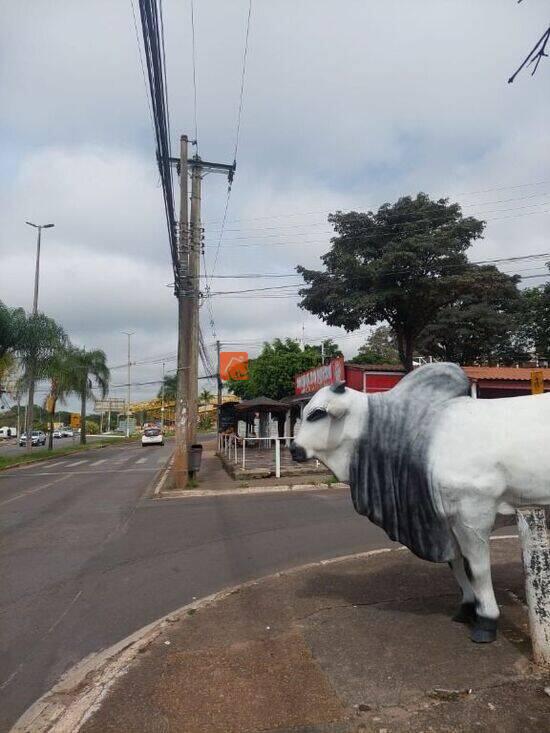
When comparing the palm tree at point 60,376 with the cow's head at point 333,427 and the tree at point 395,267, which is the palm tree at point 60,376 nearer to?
the tree at point 395,267

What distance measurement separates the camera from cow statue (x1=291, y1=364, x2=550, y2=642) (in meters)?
3.54

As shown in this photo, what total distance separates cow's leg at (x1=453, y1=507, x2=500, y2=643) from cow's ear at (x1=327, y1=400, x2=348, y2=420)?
1004 millimetres

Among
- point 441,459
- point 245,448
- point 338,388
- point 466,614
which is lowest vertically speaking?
point 466,614

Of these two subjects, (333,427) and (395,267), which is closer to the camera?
(333,427)

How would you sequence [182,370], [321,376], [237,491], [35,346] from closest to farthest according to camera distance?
[237,491], [182,370], [321,376], [35,346]

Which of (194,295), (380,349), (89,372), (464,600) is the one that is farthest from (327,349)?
(464,600)

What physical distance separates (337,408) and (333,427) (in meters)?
0.15

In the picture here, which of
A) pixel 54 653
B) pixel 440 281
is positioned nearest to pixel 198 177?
pixel 440 281

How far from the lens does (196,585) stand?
5.92m

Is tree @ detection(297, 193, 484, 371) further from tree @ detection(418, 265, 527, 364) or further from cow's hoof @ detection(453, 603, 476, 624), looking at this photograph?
cow's hoof @ detection(453, 603, 476, 624)

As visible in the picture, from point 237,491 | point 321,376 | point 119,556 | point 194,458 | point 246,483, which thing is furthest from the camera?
point 321,376

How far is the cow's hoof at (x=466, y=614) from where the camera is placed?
4.14 meters

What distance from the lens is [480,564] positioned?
12.0 ft

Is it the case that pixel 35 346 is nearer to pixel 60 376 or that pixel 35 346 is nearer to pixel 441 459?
pixel 60 376
